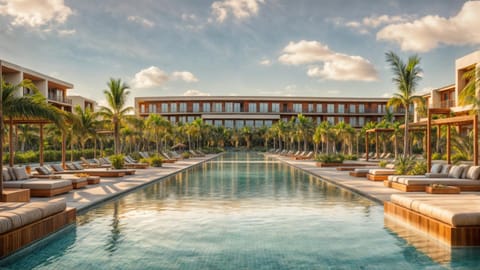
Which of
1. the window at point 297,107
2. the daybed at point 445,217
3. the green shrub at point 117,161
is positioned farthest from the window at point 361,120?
the daybed at point 445,217

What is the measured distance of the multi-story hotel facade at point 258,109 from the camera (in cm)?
8750

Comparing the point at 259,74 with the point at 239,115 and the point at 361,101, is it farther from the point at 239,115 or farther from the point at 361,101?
the point at 361,101

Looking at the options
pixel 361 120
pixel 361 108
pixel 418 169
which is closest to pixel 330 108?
pixel 361 108

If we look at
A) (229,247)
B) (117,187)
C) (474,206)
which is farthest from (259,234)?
(117,187)

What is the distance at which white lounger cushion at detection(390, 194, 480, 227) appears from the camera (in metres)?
7.15

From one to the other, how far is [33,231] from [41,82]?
150 ft

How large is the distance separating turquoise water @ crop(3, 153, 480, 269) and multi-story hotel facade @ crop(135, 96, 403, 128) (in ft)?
248

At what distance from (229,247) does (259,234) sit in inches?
44.8

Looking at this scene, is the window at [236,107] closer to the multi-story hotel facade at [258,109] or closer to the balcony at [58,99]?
the multi-story hotel facade at [258,109]

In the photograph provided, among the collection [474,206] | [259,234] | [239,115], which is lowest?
[259,234]

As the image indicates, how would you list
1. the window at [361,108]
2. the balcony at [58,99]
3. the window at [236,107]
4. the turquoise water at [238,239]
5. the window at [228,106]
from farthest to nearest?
1. the window at [236,107]
2. the window at [228,106]
3. the window at [361,108]
4. the balcony at [58,99]
5. the turquoise water at [238,239]

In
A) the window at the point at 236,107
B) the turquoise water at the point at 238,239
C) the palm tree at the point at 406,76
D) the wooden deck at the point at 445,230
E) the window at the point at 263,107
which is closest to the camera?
the turquoise water at the point at 238,239

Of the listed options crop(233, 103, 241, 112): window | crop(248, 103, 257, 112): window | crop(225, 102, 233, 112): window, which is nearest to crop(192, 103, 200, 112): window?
crop(225, 102, 233, 112): window

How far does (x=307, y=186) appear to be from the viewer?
16.8m
